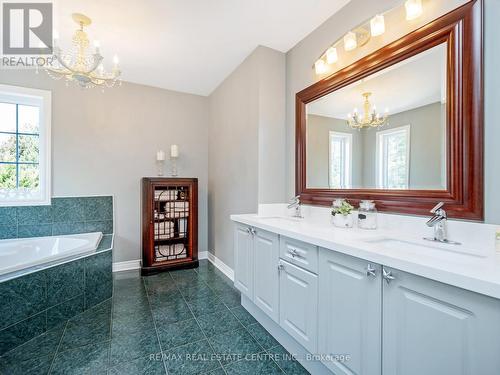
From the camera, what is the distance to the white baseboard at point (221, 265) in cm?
307

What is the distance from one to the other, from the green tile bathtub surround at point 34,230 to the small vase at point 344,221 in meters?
3.26

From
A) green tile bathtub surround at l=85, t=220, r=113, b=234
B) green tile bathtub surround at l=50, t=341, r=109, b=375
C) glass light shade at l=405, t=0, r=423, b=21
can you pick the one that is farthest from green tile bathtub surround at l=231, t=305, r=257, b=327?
glass light shade at l=405, t=0, r=423, b=21

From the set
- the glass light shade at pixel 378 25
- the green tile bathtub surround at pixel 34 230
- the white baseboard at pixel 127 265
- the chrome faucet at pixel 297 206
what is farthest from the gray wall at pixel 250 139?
the green tile bathtub surround at pixel 34 230

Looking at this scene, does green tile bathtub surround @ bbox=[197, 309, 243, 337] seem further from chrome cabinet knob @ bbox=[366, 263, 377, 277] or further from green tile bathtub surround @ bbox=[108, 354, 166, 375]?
chrome cabinet knob @ bbox=[366, 263, 377, 277]

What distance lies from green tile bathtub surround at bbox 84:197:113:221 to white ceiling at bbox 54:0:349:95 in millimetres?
1727

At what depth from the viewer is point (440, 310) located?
2.87 feet

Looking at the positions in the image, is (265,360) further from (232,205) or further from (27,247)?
(27,247)

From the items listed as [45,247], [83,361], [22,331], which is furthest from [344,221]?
[45,247]

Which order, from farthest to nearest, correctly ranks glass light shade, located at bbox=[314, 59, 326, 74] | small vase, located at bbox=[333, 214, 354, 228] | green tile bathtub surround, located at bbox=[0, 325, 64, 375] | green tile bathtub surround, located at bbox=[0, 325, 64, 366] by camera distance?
glass light shade, located at bbox=[314, 59, 326, 74] → small vase, located at bbox=[333, 214, 354, 228] → green tile bathtub surround, located at bbox=[0, 325, 64, 366] → green tile bathtub surround, located at bbox=[0, 325, 64, 375]

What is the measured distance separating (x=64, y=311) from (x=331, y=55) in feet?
10.4

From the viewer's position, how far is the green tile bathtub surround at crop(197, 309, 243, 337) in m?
1.97

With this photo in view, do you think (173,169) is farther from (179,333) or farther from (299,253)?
(299,253)

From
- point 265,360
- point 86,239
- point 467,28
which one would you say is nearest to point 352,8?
point 467,28

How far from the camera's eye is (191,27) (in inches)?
87.0
